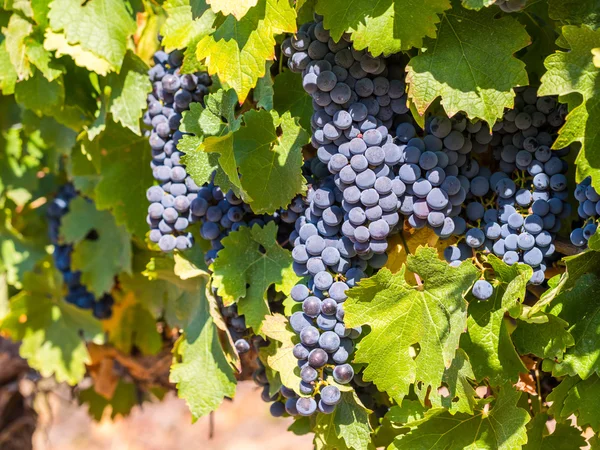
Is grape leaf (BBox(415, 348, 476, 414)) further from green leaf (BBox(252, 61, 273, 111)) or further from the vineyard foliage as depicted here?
green leaf (BBox(252, 61, 273, 111))

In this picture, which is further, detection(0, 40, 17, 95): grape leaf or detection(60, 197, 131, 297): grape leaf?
detection(60, 197, 131, 297): grape leaf

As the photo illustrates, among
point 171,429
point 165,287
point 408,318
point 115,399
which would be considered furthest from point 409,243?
point 171,429

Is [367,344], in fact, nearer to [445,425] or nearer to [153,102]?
[445,425]

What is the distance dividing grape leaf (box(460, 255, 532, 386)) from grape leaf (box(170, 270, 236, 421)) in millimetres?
507

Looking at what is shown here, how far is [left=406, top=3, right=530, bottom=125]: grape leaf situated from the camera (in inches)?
41.3

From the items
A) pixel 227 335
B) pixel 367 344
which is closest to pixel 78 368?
pixel 227 335

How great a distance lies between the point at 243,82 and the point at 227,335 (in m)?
0.52

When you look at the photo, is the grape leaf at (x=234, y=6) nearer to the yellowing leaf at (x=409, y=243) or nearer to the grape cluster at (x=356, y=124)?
the grape cluster at (x=356, y=124)

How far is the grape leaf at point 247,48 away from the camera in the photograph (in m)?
1.11

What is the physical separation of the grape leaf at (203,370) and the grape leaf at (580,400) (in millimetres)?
620

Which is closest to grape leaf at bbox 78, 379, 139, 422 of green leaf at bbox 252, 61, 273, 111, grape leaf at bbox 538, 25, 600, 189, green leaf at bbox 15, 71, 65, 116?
green leaf at bbox 15, 71, 65, 116

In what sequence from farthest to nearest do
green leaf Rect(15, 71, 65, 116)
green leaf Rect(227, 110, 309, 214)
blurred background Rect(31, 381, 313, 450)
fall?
blurred background Rect(31, 381, 313, 450), green leaf Rect(15, 71, 65, 116), green leaf Rect(227, 110, 309, 214)

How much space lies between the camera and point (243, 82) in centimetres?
112

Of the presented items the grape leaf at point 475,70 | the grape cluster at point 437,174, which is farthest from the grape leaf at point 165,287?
the grape leaf at point 475,70
